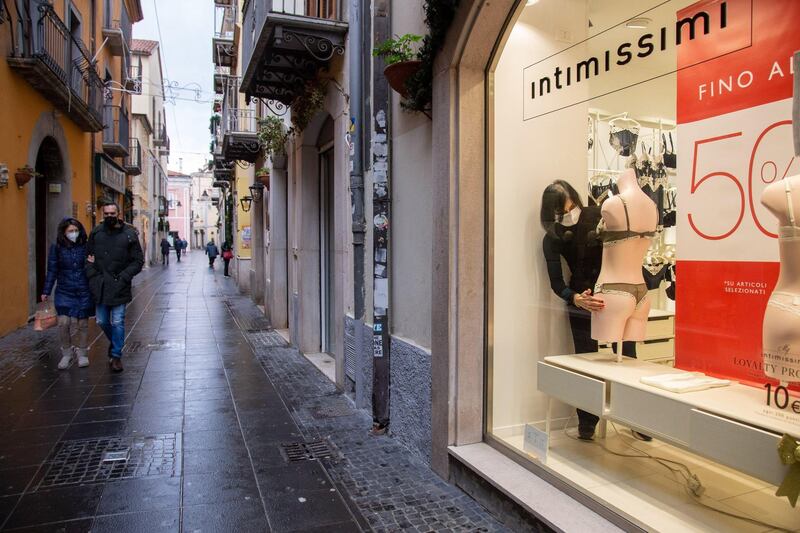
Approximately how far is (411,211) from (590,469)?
2340mm

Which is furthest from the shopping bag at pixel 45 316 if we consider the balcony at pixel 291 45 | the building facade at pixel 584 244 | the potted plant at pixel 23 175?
the potted plant at pixel 23 175

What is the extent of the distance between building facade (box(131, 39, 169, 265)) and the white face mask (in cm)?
2749

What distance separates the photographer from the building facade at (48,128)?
10430 mm

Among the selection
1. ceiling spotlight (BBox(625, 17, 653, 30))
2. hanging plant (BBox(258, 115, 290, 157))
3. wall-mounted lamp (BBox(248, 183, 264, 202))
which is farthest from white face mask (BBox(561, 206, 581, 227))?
wall-mounted lamp (BBox(248, 183, 264, 202))

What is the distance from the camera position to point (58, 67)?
1189 centimetres

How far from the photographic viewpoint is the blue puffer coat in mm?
7301

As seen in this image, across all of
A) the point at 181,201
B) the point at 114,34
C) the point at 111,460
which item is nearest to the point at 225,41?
the point at 114,34

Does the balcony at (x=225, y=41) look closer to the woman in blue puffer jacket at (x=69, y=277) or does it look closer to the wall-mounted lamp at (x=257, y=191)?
the wall-mounted lamp at (x=257, y=191)

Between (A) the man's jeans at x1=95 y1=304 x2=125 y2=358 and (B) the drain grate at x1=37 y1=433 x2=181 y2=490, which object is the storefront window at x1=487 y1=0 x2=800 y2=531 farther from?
(A) the man's jeans at x1=95 y1=304 x2=125 y2=358

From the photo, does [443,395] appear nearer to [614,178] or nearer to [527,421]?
[527,421]

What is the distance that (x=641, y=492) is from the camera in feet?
10.6

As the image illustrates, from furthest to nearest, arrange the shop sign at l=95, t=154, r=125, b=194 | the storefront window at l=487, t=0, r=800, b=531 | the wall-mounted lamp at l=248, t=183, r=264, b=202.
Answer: the shop sign at l=95, t=154, r=125, b=194 < the wall-mounted lamp at l=248, t=183, r=264, b=202 < the storefront window at l=487, t=0, r=800, b=531

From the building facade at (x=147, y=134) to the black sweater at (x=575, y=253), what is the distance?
27469 mm

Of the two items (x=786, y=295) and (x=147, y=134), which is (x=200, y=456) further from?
(x=147, y=134)
